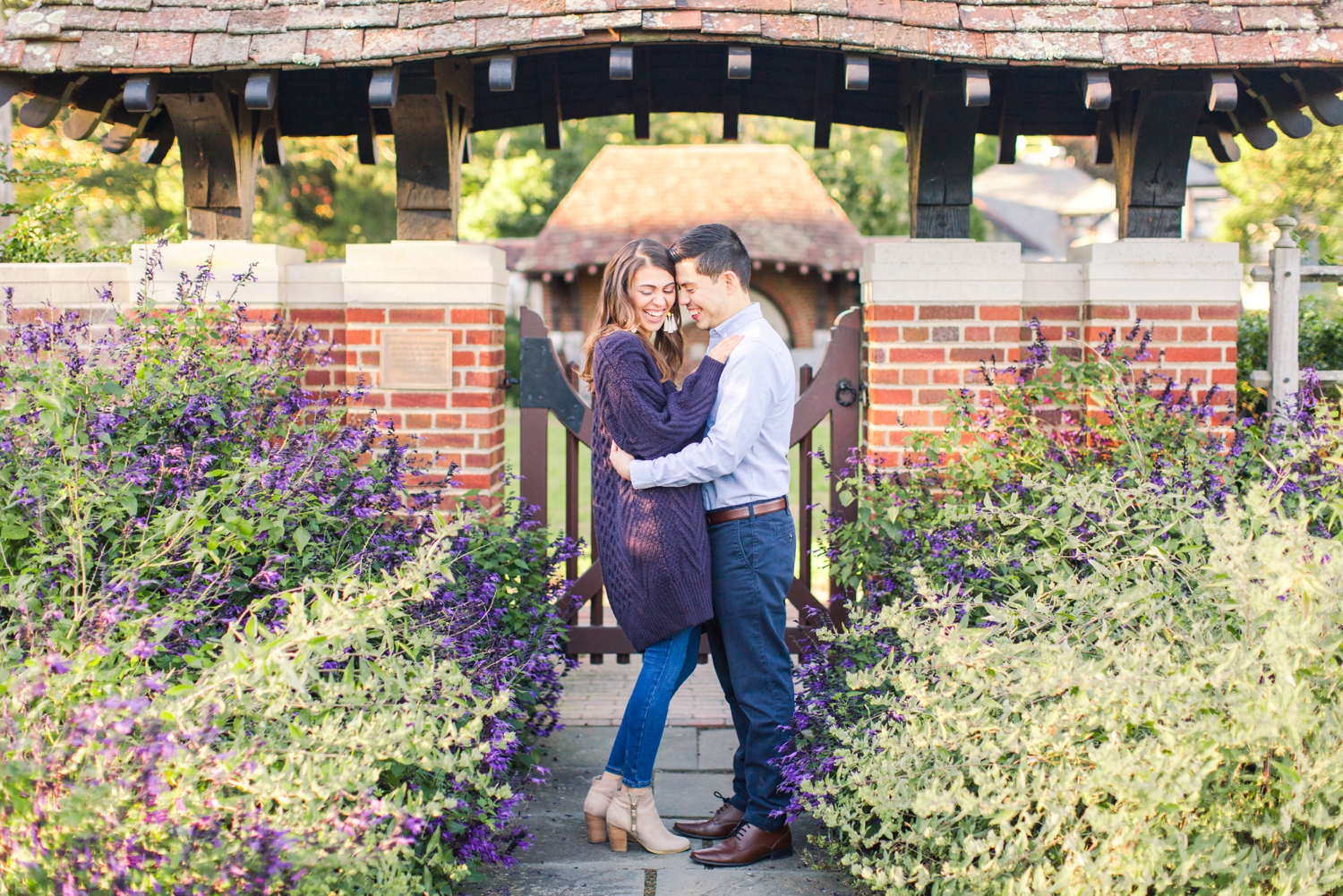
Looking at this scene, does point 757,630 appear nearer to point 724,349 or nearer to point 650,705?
point 650,705

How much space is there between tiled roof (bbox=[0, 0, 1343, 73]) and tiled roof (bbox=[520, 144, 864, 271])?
16758 millimetres

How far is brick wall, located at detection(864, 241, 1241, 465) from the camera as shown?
14.1 feet

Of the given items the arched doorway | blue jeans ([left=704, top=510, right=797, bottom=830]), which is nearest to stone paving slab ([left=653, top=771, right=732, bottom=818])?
blue jeans ([left=704, top=510, right=797, bottom=830])

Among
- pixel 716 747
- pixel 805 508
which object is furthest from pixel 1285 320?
pixel 716 747

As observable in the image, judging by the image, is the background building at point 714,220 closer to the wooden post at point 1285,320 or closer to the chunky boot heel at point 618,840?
the wooden post at point 1285,320

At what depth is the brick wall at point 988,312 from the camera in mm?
4297

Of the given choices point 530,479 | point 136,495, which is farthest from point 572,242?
point 136,495

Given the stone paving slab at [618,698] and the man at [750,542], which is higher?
the man at [750,542]

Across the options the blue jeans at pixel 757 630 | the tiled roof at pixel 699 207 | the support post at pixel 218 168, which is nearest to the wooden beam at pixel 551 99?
the support post at pixel 218 168

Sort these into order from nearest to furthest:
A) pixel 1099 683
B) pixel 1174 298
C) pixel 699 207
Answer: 1. pixel 1099 683
2. pixel 1174 298
3. pixel 699 207

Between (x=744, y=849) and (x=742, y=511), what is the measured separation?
1.01 metres

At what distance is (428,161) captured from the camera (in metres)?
4.41

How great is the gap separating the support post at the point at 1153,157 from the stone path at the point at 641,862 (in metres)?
2.82

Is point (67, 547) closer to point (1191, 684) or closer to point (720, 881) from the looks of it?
point (720, 881)
